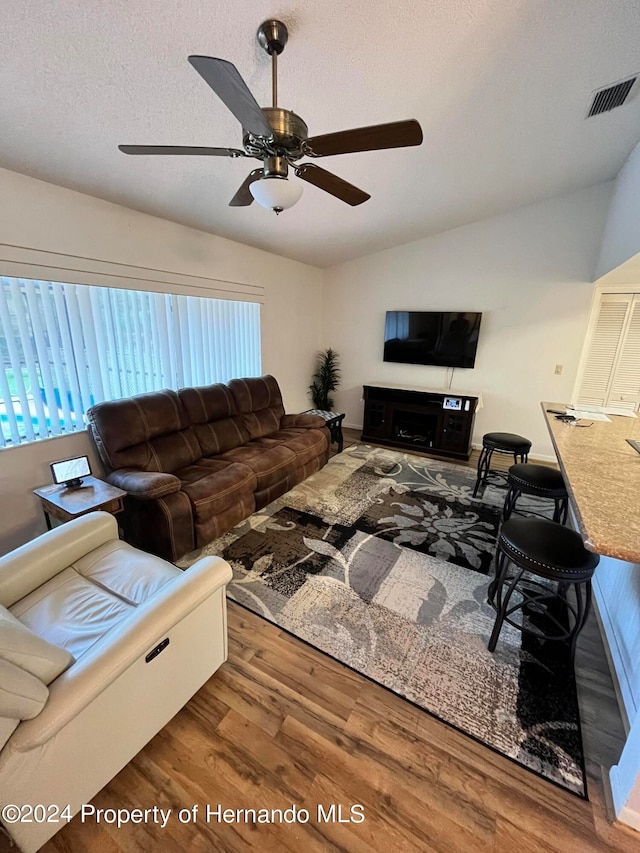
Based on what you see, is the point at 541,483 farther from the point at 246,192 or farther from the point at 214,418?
the point at 214,418

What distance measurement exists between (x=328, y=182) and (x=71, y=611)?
7.67 ft

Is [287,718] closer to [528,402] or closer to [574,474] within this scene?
[574,474]

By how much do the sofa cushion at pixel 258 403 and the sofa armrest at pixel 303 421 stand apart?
0.26ft

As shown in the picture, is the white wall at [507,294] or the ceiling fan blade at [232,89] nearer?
the ceiling fan blade at [232,89]

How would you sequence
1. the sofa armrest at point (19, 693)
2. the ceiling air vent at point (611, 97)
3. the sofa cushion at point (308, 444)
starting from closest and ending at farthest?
the sofa armrest at point (19, 693) < the ceiling air vent at point (611, 97) < the sofa cushion at point (308, 444)

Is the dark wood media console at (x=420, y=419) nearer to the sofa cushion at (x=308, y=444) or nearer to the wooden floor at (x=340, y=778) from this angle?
the sofa cushion at (x=308, y=444)

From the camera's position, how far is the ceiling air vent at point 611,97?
6.75ft

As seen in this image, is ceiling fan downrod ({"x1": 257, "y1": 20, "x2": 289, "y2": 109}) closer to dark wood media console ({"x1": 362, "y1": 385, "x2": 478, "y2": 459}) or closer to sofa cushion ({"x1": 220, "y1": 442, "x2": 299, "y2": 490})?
sofa cushion ({"x1": 220, "y1": 442, "x2": 299, "y2": 490})

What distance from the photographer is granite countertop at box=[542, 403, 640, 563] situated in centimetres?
111

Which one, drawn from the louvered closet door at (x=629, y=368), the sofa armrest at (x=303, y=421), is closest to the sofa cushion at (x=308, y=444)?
the sofa armrest at (x=303, y=421)

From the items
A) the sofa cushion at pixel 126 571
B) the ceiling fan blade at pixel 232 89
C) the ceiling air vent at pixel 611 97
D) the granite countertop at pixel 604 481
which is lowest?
the sofa cushion at pixel 126 571

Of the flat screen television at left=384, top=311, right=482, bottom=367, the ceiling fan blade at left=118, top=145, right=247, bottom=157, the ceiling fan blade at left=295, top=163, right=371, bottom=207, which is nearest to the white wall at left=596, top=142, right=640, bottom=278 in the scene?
the flat screen television at left=384, top=311, right=482, bottom=367

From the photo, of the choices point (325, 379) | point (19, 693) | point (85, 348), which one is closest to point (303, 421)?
point (325, 379)

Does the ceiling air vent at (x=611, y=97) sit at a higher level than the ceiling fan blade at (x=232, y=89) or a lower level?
higher
